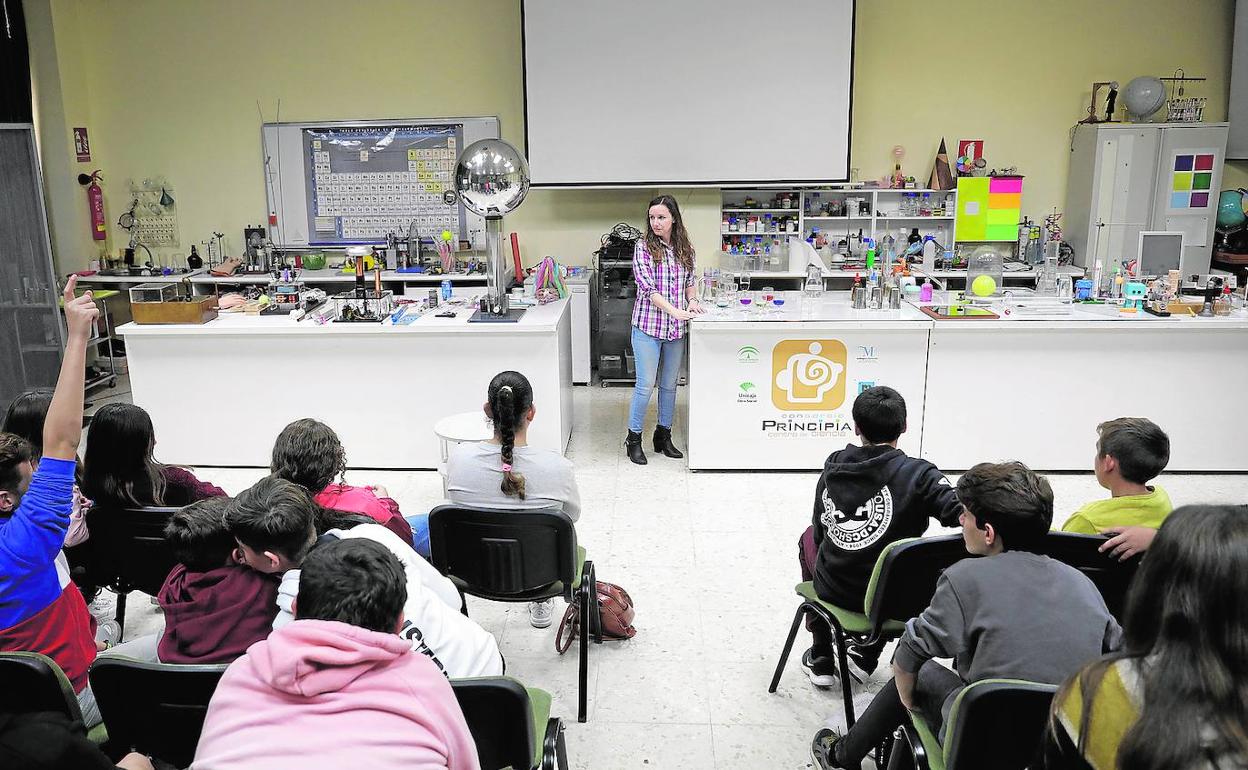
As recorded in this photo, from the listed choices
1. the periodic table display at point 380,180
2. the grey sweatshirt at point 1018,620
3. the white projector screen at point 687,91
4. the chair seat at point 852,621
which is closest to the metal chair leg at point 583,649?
the chair seat at point 852,621

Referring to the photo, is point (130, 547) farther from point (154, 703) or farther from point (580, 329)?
point (580, 329)

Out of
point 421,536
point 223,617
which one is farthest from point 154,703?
point 421,536

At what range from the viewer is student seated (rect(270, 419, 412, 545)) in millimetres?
2381

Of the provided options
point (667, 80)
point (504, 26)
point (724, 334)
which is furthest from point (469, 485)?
point (504, 26)

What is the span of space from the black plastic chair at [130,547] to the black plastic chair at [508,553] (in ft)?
2.68

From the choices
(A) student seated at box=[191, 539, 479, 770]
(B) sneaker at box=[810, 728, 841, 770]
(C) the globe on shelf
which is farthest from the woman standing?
(C) the globe on shelf

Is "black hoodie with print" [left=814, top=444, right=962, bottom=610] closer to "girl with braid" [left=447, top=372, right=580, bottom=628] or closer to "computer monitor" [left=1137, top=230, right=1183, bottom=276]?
"girl with braid" [left=447, top=372, right=580, bottom=628]

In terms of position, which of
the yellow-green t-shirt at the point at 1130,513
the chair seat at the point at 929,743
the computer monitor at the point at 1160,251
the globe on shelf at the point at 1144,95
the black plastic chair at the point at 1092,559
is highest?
the globe on shelf at the point at 1144,95

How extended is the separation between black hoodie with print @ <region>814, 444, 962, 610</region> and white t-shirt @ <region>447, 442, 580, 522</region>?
79 centimetres

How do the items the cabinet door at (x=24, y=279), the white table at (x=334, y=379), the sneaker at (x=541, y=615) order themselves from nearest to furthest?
the sneaker at (x=541, y=615)
the white table at (x=334, y=379)
the cabinet door at (x=24, y=279)

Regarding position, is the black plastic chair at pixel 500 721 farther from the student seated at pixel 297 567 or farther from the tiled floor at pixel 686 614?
the tiled floor at pixel 686 614

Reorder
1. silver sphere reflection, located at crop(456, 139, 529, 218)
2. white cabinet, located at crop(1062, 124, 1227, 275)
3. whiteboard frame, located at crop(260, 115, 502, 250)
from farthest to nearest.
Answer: whiteboard frame, located at crop(260, 115, 502, 250) → white cabinet, located at crop(1062, 124, 1227, 275) → silver sphere reflection, located at crop(456, 139, 529, 218)

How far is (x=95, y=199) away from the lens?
7117 mm

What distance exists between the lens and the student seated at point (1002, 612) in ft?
5.68
